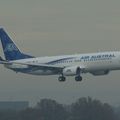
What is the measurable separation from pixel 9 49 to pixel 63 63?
687 inches

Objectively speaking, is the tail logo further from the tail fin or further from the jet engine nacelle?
the jet engine nacelle

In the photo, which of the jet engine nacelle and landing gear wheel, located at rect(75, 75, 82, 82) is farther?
landing gear wheel, located at rect(75, 75, 82, 82)

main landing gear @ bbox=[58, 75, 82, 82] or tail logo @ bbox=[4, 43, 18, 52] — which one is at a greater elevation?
tail logo @ bbox=[4, 43, 18, 52]

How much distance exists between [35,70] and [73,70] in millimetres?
10150

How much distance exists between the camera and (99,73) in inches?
5027

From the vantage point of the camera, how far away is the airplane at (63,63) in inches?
4857

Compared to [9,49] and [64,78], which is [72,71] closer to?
[64,78]

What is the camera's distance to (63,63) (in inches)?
5094

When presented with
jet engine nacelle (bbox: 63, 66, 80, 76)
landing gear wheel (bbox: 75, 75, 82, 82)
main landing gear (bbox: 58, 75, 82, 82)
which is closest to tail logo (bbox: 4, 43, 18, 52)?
main landing gear (bbox: 58, 75, 82, 82)

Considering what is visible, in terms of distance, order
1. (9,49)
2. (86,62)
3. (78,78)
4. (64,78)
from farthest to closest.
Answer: (9,49)
(64,78)
(78,78)
(86,62)

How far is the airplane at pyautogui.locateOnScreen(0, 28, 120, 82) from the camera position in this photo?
405ft

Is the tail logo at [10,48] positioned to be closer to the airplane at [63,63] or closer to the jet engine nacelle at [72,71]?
the airplane at [63,63]

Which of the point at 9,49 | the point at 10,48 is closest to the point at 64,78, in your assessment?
the point at 9,49

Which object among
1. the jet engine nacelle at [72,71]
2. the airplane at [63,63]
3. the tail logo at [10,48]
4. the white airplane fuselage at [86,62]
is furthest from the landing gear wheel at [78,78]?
the tail logo at [10,48]
